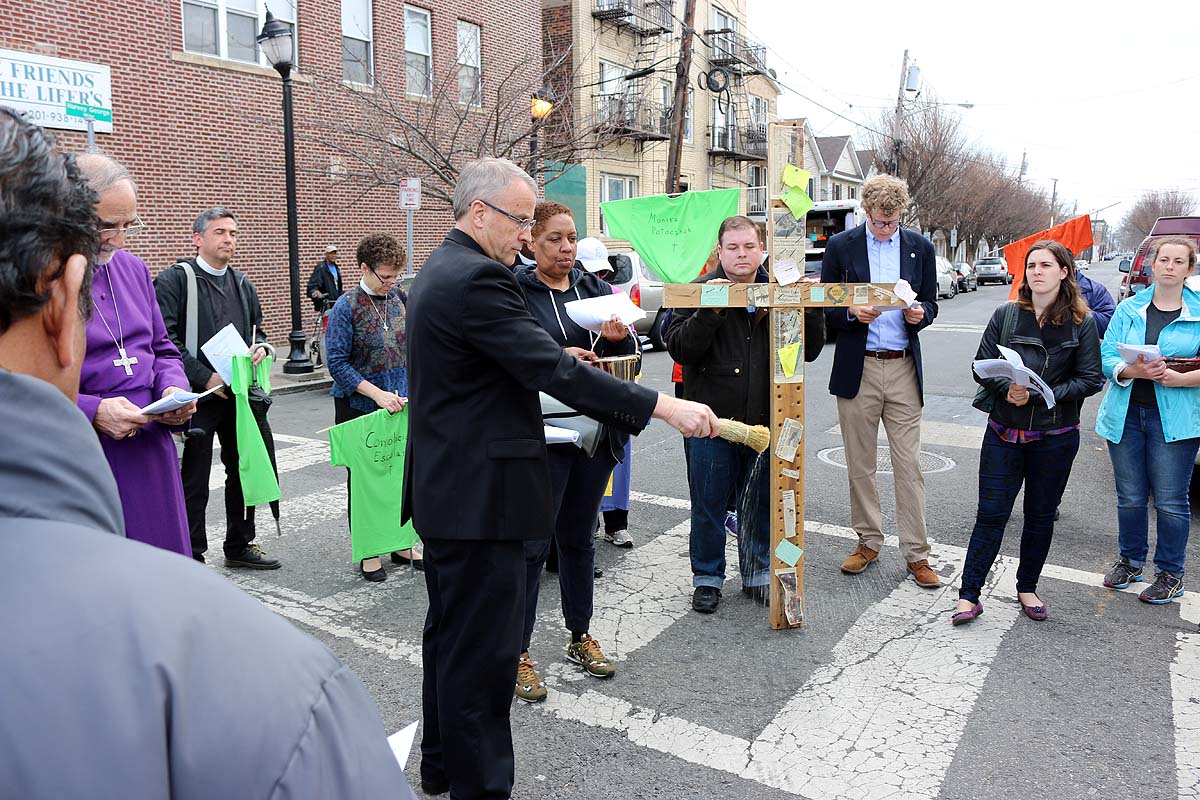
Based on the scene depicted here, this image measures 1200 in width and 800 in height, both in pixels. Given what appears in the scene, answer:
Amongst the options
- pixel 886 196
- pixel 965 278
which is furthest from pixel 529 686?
pixel 965 278

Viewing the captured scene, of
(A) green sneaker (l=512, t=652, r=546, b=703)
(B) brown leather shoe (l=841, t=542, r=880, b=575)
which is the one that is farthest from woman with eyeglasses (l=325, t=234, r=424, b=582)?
(B) brown leather shoe (l=841, t=542, r=880, b=575)

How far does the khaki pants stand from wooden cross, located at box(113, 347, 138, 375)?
371 centimetres

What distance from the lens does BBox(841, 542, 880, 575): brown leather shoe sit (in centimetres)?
527

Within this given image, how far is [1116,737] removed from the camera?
348 centimetres

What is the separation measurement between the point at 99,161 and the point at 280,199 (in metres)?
14.5

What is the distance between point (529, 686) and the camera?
3.82 meters

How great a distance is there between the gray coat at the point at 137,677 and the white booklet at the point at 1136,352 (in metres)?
4.94

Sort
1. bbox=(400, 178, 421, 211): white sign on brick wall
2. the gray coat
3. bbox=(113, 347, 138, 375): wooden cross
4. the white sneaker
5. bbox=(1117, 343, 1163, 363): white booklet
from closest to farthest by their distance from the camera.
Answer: the gray coat < bbox=(113, 347, 138, 375): wooden cross < bbox=(1117, 343, 1163, 363): white booklet < the white sneaker < bbox=(400, 178, 421, 211): white sign on brick wall

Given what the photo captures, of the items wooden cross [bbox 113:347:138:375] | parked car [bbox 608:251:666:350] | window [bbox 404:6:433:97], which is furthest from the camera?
window [bbox 404:6:433:97]

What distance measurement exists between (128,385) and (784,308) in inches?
111

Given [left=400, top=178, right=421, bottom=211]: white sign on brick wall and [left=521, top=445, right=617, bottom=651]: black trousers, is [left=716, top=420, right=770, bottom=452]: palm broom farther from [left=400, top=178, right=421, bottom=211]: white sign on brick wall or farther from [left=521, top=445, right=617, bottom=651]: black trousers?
[left=400, top=178, right=421, bottom=211]: white sign on brick wall

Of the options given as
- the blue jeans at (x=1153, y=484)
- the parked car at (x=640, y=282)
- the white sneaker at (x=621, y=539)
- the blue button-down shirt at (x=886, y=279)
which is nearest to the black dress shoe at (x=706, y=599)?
the white sneaker at (x=621, y=539)

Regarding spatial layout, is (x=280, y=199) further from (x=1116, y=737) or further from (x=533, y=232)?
(x=1116, y=737)

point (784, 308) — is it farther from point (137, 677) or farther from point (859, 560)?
point (137, 677)
